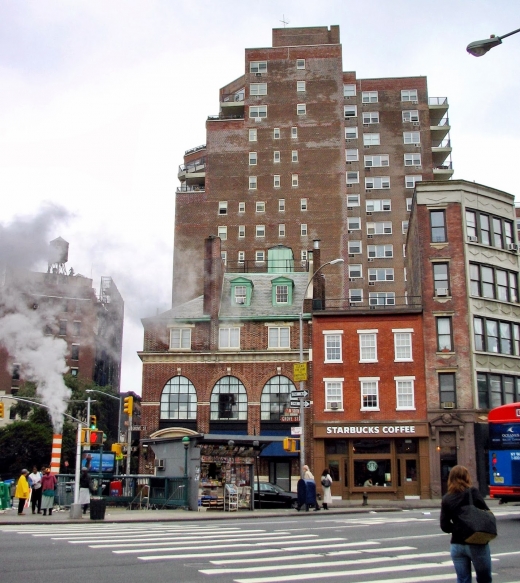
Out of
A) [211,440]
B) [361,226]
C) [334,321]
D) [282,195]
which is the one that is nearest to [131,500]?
[211,440]

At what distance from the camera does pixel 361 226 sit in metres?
80.8

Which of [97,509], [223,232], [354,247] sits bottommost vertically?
[97,509]

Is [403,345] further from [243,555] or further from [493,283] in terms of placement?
[243,555]

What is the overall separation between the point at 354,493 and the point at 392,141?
4961 centimetres

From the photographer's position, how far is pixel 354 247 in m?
80.1

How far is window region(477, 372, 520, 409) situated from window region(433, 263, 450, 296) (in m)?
5.45

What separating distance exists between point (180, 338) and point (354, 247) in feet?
117

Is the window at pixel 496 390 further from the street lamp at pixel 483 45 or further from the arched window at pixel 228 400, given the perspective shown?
the street lamp at pixel 483 45

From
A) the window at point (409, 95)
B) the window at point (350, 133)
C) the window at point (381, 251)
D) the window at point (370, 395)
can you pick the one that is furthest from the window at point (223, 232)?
the window at point (370, 395)

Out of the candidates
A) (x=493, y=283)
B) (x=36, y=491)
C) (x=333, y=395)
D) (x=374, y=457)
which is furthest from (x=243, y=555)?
(x=493, y=283)

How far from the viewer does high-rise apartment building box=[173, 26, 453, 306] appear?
75.0 metres

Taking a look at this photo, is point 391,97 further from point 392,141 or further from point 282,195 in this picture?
point 282,195

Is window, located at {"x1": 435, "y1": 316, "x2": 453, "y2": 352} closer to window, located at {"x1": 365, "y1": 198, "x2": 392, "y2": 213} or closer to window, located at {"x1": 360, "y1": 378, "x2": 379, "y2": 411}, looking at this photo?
window, located at {"x1": 360, "y1": 378, "x2": 379, "y2": 411}

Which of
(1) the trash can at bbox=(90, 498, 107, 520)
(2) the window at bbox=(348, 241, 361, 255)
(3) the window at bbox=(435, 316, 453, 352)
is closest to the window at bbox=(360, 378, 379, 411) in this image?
(3) the window at bbox=(435, 316, 453, 352)
